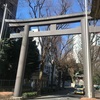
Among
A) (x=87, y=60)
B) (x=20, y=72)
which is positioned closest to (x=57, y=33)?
(x=87, y=60)

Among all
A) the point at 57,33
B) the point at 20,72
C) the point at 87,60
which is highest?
the point at 57,33

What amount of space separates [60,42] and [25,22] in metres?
16.9

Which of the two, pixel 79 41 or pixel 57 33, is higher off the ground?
pixel 79 41

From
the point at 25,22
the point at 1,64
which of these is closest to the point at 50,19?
the point at 25,22

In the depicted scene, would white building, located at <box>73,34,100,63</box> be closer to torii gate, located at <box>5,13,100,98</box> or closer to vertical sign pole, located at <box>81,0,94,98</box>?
torii gate, located at <box>5,13,100,98</box>

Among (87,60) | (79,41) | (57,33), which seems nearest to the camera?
(87,60)

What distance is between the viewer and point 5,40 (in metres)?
25.9

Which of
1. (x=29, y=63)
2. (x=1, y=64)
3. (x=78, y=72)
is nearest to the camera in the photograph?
(x=1, y=64)

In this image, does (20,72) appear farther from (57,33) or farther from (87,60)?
(87,60)

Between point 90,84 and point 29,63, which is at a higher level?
point 29,63

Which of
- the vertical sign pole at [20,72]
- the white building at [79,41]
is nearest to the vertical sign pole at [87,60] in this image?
the vertical sign pole at [20,72]

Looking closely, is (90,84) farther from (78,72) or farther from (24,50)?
(78,72)

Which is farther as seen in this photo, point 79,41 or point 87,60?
point 79,41

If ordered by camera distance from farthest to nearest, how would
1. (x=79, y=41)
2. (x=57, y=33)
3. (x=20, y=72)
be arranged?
(x=79, y=41) → (x=57, y=33) → (x=20, y=72)
